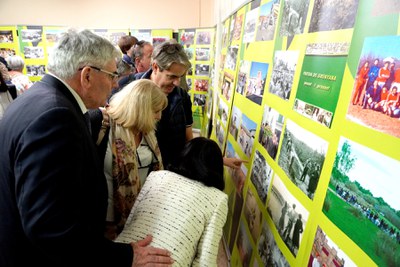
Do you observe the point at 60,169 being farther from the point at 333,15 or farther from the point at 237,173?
the point at 237,173

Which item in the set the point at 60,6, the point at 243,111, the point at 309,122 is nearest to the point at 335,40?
the point at 309,122

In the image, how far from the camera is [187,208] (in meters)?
1.28

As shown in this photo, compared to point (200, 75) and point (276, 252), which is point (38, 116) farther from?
point (200, 75)

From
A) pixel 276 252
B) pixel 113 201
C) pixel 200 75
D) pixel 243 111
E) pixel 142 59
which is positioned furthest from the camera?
pixel 200 75

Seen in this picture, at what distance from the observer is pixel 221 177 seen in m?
1.45

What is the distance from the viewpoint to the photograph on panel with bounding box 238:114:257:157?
163 centimetres

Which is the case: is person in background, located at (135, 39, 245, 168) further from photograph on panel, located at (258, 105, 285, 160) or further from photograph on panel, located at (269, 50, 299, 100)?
photograph on panel, located at (269, 50, 299, 100)

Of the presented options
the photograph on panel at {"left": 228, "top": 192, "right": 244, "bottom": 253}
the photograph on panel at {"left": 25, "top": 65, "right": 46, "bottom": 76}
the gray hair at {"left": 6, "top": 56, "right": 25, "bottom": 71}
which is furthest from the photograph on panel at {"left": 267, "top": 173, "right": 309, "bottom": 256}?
the photograph on panel at {"left": 25, "top": 65, "right": 46, "bottom": 76}

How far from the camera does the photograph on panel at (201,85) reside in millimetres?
5527

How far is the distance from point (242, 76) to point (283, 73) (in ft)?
2.52

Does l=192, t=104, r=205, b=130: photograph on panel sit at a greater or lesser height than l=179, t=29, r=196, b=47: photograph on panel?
lesser

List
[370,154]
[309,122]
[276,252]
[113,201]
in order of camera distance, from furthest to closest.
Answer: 1. [113,201]
2. [276,252]
3. [309,122]
4. [370,154]

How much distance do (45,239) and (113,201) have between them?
76 cm

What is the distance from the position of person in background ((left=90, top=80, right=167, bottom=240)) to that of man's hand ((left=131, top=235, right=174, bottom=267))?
17.5 inches
